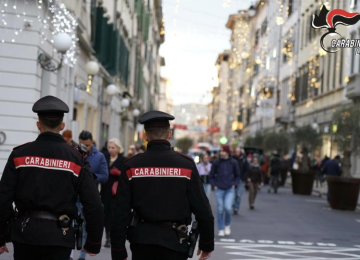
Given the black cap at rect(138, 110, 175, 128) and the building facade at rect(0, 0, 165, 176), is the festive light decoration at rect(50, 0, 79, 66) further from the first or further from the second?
the black cap at rect(138, 110, 175, 128)

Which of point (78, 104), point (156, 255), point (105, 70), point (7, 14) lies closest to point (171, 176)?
point (156, 255)

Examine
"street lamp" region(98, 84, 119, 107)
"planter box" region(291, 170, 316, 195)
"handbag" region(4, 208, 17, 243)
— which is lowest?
"planter box" region(291, 170, 316, 195)

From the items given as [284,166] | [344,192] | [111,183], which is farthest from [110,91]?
[111,183]

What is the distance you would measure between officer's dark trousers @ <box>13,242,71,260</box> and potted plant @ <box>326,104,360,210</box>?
17.9m

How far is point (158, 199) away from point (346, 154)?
61.5ft

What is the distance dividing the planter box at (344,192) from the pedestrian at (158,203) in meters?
17.3

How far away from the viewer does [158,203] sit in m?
5.21

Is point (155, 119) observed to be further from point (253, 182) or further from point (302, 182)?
point (302, 182)

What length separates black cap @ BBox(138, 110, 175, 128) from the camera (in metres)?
5.34

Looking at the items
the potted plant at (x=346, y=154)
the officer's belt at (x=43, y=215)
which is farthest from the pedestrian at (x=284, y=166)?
the officer's belt at (x=43, y=215)

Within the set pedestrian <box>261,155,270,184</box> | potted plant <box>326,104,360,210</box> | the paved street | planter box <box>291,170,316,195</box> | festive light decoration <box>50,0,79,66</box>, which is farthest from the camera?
pedestrian <box>261,155,270,184</box>

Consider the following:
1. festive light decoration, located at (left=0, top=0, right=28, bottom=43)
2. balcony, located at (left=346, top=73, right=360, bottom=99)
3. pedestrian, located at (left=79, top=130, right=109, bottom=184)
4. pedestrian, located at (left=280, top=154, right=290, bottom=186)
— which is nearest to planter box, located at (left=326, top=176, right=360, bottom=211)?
festive light decoration, located at (left=0, top=0, right=28, bottom=43)

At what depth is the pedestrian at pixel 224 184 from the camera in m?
14.3

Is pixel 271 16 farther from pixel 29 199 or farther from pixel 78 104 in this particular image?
pixel 29 199
